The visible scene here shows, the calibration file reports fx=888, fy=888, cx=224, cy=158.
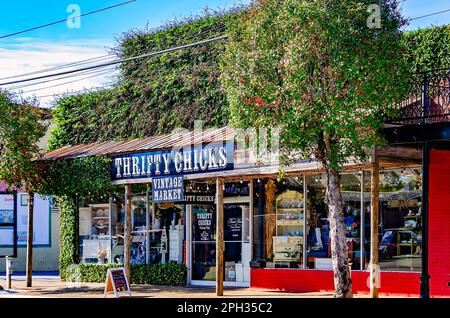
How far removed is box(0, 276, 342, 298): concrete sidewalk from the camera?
68.2 ft

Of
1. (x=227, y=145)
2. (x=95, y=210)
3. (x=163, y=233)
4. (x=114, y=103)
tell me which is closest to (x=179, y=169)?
(x=227, y=145)

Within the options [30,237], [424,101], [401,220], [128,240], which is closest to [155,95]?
[30,237]

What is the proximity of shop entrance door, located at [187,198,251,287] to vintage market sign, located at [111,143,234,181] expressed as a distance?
245cm

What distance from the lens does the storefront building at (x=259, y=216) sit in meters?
19.4

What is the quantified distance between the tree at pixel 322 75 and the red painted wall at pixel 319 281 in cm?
298

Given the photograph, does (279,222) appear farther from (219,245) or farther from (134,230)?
(134,230)

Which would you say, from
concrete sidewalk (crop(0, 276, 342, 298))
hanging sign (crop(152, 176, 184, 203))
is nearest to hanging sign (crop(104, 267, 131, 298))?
concrete sidewalk (crop(0, 276, 342, 298))

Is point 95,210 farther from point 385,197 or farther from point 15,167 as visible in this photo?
point 385,197

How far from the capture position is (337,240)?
55.3 ft

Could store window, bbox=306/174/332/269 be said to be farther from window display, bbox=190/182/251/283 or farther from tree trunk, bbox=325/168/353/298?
tree trunk, bbox=325/168/353/298

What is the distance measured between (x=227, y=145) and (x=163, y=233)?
6017mm

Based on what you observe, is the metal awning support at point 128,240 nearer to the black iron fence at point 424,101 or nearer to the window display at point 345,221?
the window display at point 345,221

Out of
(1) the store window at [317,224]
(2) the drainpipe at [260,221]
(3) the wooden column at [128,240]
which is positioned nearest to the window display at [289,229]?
(1) the store window at [317,224]

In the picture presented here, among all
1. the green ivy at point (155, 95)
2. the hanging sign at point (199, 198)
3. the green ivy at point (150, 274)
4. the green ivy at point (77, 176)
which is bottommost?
the green ivy at point (150, 274)
